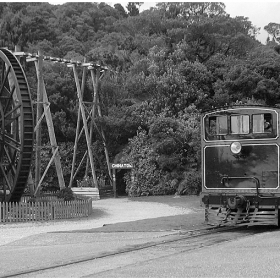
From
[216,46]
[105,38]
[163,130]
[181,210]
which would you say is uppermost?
[105,38]

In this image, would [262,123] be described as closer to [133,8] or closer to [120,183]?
[120,183]

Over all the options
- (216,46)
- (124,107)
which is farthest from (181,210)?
(216,46)

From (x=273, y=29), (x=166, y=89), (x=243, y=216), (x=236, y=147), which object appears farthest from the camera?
(x=273, y=29)

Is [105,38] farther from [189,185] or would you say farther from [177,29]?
[189,185]

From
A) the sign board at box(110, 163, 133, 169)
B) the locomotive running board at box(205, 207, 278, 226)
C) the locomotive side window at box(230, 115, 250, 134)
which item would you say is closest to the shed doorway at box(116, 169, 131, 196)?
the sign board at box(110, 163, 133, 169)

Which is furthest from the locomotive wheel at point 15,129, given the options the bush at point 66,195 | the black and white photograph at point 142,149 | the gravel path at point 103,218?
the gravel path at point 103,218

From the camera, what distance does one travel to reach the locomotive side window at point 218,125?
18359mm

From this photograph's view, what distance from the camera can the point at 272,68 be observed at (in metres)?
42.5

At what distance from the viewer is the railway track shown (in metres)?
10.7

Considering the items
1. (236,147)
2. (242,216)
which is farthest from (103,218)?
(236,147)

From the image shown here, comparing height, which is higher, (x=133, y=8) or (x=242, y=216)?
(x=133, y=8)

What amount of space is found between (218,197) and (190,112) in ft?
69.4

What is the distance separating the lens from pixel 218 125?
1853 centimetres

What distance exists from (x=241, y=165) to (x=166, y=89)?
2224cm
